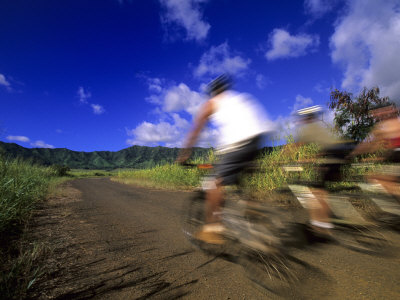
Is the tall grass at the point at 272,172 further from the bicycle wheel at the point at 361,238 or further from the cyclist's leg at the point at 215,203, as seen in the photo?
the bicycle wheel at the point at 361,238

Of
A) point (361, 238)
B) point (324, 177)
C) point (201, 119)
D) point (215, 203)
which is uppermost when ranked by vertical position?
point (201, 119)

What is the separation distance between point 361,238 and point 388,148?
1.26 m

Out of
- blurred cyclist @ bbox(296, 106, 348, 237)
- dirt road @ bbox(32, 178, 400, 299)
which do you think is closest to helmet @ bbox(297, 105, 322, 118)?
blurred cyclist @ bbox(296, 106, 348, 237)

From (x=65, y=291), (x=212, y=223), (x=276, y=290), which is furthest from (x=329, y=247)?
(x=65, y=291)

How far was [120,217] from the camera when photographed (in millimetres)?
4121

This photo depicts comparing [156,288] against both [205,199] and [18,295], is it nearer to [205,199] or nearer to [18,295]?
[18,295]

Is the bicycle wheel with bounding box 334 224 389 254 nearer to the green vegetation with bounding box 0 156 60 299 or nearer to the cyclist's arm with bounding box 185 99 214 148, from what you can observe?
the cyclist's arm with bounding box 185 99 214 148

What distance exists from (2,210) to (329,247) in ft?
14.7

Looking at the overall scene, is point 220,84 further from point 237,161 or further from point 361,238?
point 361,238

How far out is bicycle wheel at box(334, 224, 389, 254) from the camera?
2.33 metres

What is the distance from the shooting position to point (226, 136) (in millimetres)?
2439

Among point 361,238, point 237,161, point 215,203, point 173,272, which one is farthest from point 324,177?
point 173,272

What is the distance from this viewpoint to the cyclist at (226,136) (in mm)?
2330

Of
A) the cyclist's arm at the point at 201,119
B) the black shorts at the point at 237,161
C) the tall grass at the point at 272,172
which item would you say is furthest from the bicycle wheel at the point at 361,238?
the cyclist's arm at the point at 201,119
